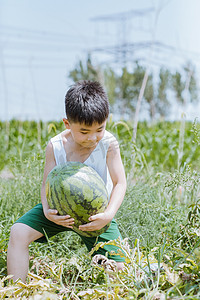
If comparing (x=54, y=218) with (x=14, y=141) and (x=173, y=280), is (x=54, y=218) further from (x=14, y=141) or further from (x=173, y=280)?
(x=14, y=141)

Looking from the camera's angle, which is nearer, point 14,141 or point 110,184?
point 110,184

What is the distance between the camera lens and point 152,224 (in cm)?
236

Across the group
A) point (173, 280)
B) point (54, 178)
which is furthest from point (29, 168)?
point (173, 280)

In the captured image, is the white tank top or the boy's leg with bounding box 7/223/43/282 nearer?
the boy's leg with bounding box 7/223/43/282

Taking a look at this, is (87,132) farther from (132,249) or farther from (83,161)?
(132,249)

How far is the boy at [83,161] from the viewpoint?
1.76 m

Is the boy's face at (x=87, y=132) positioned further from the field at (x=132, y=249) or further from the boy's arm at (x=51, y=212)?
the field at (x=132, y=249)

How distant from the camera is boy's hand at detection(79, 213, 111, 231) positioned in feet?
5.72

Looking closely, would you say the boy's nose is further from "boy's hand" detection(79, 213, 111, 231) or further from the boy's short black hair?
"boy's hand" detection(79, 213, 111, 231)

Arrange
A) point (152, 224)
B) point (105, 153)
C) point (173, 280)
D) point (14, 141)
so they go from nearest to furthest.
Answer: point (173, 280) → point (105, 153) → point (152, 224) → point (14, 141)

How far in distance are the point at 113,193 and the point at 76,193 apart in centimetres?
36

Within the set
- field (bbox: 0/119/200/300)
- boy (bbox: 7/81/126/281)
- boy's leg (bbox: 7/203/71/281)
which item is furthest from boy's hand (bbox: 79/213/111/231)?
boy's leg (bbox: 7/203/71/281)

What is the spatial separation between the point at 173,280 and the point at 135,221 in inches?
43.2

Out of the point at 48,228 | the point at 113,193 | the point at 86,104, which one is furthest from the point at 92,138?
the point at 48,228
